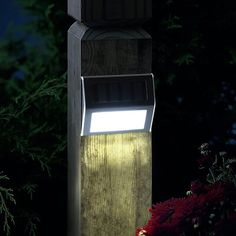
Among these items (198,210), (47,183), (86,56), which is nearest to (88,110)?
(86,56)

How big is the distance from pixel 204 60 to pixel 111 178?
228 cm

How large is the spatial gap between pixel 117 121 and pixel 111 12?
527mm

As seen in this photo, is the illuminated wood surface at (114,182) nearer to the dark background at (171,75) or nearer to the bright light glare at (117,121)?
the bright light glare at (117,121)

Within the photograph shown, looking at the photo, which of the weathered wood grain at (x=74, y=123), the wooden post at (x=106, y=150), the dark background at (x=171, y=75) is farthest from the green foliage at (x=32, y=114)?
the wooden post at (x=106, y=150)

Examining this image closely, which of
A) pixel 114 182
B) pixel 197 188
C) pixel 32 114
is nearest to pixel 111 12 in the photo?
pixel 114 182

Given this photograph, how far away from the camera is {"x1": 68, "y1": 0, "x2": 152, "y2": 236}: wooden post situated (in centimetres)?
428

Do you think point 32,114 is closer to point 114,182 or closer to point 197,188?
point 114,182

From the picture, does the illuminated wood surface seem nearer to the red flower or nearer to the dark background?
the red flower

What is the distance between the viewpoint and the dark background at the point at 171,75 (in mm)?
6180

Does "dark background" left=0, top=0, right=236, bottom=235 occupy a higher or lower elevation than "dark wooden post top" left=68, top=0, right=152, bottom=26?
lower

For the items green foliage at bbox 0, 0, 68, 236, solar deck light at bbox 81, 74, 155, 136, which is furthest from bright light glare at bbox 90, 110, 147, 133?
green foliage at bbox 0, 0, 68, 236

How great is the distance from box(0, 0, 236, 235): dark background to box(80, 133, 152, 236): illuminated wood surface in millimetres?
1236

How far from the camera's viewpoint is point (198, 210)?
4.29m

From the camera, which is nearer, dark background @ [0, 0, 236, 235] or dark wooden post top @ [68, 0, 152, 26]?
dark wooden post top @ [68, 0, 152, 26]
